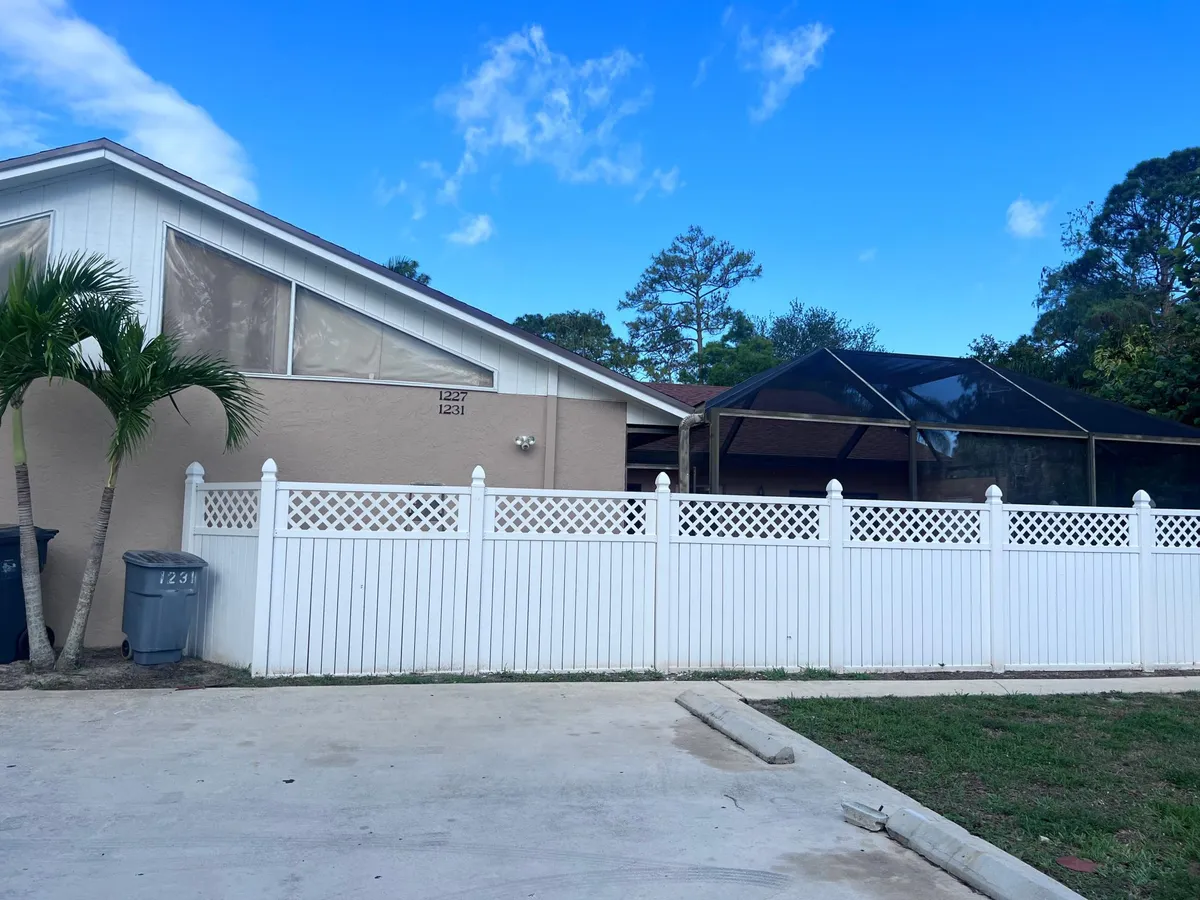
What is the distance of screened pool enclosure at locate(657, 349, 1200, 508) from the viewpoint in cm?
1097

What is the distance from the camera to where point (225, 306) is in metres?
9.66

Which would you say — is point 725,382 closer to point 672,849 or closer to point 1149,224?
point 1149,224

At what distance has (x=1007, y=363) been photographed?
2584 cm

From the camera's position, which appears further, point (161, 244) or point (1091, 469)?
point (1091, 469)

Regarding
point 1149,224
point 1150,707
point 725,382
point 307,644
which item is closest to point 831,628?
point 1150,707

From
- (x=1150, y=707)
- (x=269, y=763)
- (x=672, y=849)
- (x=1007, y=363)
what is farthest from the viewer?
(x=1007, y=363)

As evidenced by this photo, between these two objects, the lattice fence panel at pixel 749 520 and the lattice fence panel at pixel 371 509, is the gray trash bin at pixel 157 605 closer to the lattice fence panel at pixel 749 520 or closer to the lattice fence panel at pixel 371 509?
the lattice fence panel at pixel 371 509

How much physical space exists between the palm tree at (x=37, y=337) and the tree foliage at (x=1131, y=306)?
10.6m

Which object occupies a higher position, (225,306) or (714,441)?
(225,306)

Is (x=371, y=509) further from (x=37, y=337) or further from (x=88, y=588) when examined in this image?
(x=37, y=337)

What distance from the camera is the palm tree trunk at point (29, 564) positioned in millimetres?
7910

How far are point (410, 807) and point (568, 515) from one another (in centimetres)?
434

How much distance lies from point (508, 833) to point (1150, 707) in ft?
20.5

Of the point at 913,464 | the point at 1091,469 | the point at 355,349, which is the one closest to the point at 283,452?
the point at 355,349
